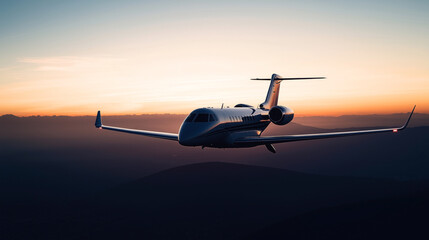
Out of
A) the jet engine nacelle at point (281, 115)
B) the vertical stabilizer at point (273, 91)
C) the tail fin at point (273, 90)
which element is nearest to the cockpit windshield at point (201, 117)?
the jet engine nacelle at point (281, 115)

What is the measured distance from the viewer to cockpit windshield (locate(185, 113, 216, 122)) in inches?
1305

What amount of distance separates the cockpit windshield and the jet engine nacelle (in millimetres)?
11854

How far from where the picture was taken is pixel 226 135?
3525 centimetres

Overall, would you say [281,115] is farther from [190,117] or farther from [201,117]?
[190,117]

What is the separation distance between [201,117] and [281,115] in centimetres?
1307

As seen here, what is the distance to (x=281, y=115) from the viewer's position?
41844 millimetres

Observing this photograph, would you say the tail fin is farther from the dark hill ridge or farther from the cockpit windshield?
the dark hill ridge

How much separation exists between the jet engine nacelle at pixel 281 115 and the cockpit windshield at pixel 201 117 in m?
11.9

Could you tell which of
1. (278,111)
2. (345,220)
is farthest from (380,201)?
(278,111)

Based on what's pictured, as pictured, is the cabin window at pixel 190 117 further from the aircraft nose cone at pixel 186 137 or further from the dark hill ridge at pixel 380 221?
the dark hill ridge at pixel 380 221

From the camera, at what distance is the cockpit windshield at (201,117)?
109ft

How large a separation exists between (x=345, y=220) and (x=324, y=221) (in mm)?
17569

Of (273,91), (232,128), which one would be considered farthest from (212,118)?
(273,91)

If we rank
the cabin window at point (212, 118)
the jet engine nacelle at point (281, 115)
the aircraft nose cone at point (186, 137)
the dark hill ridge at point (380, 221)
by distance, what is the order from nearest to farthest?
the aircraft nose cone at point (186, 137) → the cabin window at point (212, 118) → the jet engine nacelle at point (281, 115) → the dark hill ridge at point (380, 221)
